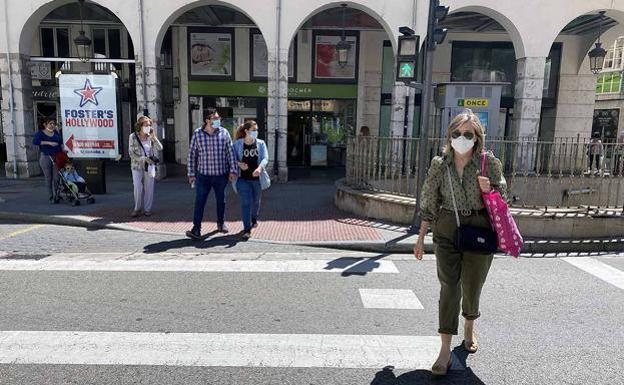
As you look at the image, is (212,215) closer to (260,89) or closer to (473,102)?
(473,102)

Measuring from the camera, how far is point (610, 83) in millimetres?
Result: 31781

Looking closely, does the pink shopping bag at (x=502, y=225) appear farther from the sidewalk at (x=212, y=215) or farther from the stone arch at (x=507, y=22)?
the stone arch at (x=507, y=22)

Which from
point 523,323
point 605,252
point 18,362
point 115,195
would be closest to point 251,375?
point 18,362

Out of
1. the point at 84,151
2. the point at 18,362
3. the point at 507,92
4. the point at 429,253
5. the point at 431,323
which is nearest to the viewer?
the point at 18,362

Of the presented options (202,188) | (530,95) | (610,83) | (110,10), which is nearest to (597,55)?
(530,95)

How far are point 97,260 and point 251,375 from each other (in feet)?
12.5

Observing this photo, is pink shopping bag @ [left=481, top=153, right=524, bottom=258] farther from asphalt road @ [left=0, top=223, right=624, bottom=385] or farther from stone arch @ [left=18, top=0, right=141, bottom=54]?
stone arch @ [left=18, top=0, right=141, bottom=54]

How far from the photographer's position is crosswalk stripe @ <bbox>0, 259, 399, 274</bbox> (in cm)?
567

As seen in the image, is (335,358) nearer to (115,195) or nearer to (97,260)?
(97,260)

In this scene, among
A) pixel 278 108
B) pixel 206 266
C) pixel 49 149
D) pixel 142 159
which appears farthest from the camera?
pixel 278 108

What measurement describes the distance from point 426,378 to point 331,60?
49.2ft

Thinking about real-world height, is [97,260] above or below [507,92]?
below

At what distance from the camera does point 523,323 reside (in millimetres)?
4188

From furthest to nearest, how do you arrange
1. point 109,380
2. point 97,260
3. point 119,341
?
1. point 97,260
2. point 119,341
3. point 109,380
